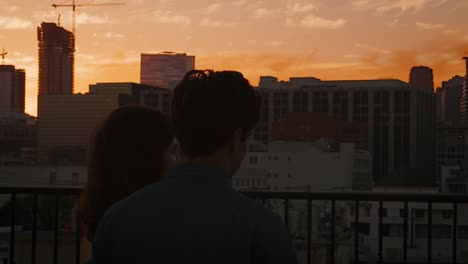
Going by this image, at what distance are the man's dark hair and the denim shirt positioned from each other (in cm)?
15

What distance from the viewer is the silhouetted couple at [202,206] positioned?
2357 mm

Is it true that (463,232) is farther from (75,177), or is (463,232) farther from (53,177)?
(53,177)

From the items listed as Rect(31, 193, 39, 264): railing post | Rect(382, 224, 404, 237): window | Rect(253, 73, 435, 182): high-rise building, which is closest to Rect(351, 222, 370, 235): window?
Rect(382, 224, 404, 237): window

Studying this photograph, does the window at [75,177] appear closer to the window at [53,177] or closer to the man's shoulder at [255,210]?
the window at [53,177]

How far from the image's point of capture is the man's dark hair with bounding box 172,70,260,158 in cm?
255

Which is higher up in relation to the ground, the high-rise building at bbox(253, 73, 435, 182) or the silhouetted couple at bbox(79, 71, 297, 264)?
the high-rise building at bbox(253, 73, 435, 182)

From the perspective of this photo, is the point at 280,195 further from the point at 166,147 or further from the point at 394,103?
the point at 394,103

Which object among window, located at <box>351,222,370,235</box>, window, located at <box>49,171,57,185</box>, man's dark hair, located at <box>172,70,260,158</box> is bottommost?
window, located at <box>351,222,370,235</box>

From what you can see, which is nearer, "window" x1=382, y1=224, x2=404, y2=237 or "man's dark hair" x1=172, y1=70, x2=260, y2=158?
"man's dark hair" x1=172, y1=70, x2=260, y2=158

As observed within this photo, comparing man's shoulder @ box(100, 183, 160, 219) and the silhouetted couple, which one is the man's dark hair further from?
man's shoulder @ box(100, 183, 160, 219)

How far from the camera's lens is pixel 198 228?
2359mm

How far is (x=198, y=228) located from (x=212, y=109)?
400 millimetres

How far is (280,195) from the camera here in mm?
5461

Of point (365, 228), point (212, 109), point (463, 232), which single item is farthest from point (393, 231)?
point (212, 109)
